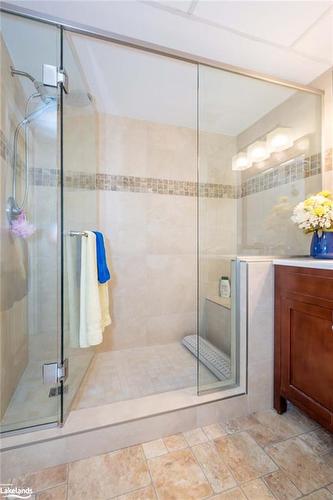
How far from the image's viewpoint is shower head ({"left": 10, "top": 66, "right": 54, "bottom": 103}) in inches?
48.0

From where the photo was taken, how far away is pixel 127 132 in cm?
204

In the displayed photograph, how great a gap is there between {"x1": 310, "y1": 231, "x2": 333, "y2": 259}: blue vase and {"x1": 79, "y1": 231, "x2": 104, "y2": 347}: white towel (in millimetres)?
1358

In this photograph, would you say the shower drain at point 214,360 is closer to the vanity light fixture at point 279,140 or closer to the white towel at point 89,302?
the white towel at point 89,302

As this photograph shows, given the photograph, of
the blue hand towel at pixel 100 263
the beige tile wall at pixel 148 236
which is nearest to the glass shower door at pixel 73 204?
the blue hand towel at pixel 100 263

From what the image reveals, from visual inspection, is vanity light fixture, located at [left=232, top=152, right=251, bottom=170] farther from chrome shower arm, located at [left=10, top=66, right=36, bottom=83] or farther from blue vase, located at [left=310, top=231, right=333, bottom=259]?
chrome shower arm, located at [left=10, top=66, right=36, bottom=83]

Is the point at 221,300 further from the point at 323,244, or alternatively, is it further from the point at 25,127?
the point at 25,127

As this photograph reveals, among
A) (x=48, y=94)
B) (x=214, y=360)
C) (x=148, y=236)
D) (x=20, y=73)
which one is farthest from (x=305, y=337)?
(x=20, y=73)

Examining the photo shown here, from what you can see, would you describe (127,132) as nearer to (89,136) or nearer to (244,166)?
(89,136)

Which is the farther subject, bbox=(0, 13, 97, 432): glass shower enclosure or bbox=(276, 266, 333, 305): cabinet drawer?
bbox=(0, 13, 97, 432): glass shower enclosure

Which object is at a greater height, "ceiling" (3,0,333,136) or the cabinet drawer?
"ceiling" (3,0,333,136)

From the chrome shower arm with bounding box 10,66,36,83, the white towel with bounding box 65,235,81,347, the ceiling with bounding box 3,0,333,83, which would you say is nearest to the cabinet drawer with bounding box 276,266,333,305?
the white towel with bounding box 65,235,81,347

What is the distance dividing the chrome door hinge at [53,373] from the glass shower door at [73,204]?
0.15 feet

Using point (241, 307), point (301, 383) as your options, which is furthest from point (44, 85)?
point (301, 383)

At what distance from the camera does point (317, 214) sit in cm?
132
